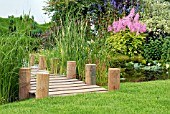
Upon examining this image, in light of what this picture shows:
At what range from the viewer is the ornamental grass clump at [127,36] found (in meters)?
12.1

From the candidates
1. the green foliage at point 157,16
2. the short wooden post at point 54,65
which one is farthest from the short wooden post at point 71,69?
the green foliage at point 157,16

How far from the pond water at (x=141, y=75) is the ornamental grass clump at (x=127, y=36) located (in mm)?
1522

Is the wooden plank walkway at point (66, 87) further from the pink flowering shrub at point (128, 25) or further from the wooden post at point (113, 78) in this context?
the pink flowering shrub at point (128, 25)

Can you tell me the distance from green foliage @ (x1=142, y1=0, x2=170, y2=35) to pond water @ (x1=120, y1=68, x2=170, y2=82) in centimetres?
338

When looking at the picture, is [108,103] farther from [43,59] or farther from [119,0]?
[119,0]

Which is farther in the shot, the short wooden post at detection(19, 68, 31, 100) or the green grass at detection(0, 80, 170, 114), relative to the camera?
the short wooden post at detection(19, 68, 31, 100)

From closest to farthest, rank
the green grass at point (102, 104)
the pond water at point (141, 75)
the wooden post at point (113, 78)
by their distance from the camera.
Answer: the green grass at point (102, 104)
the wooden post at point (113, 78)
the pond water at point (141, 75)

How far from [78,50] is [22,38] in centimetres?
183

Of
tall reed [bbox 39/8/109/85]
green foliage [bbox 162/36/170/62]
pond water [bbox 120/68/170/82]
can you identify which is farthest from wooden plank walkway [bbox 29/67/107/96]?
green foliage [bbox 162/36/170/62]

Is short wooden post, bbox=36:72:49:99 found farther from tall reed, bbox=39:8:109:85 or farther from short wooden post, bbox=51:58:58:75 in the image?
short wooden post, bbox=51:58:58:75

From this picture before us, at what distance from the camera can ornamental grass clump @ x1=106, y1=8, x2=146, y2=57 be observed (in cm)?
1205

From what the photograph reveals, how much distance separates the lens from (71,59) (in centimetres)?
825

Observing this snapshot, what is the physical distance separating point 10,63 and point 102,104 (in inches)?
69.4

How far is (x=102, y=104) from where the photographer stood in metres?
5.54
